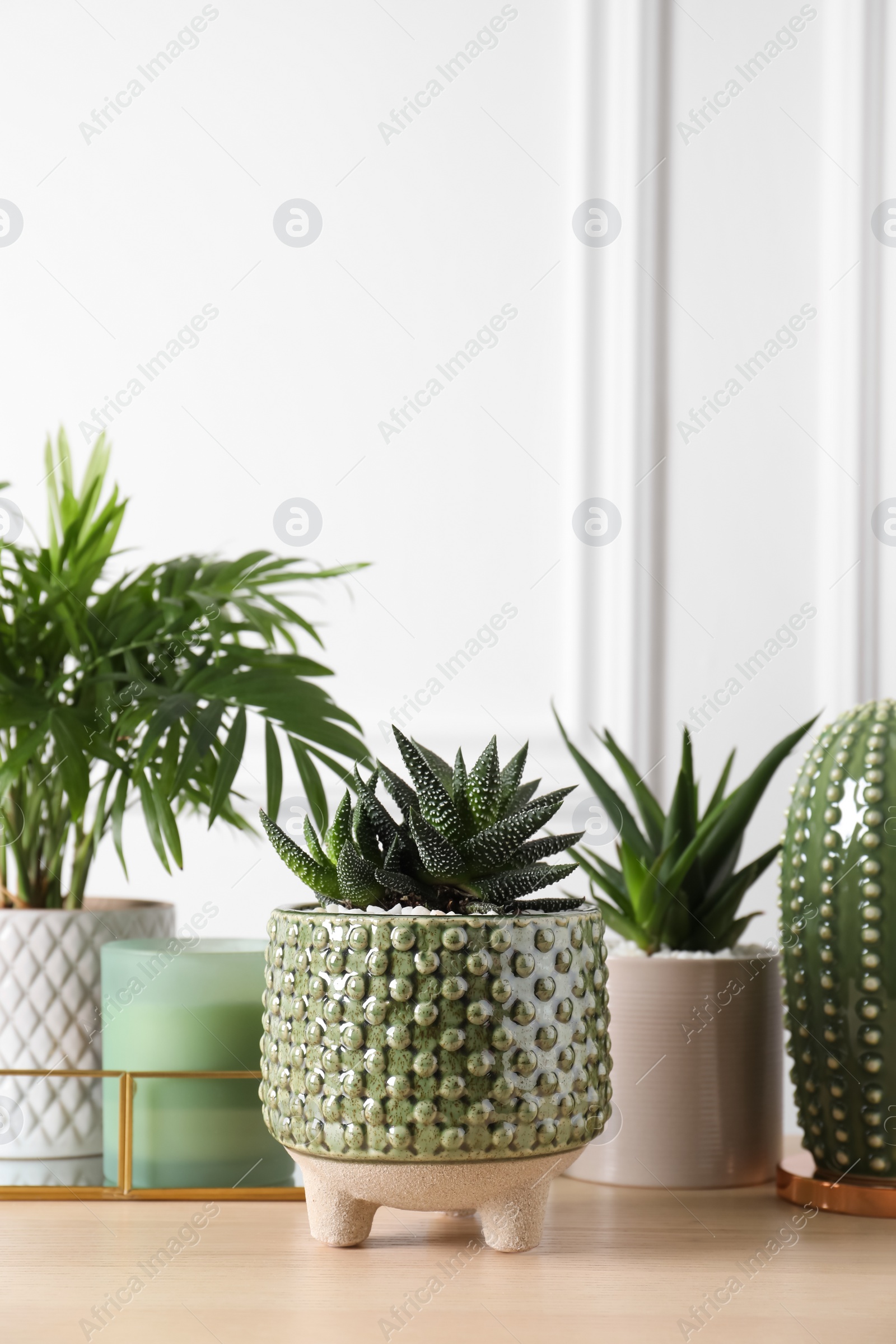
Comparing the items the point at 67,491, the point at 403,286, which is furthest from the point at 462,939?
the point at 403,286

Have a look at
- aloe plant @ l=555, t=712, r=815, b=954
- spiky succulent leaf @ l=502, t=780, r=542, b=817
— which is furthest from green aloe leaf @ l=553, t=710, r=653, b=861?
spiky succulent leaf @ l=502, t=780, r=542, b=817

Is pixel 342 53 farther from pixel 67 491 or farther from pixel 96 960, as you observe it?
pixel 96 960

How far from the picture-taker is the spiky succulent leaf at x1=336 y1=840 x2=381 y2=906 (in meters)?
0.56

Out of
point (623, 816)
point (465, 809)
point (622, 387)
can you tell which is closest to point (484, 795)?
point (465, 809)

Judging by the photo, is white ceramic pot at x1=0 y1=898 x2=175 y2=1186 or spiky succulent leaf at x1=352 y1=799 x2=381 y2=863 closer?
spiky succulent leaf at x1=352 y1=799 x2=381 y2=863

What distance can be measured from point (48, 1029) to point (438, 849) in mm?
313

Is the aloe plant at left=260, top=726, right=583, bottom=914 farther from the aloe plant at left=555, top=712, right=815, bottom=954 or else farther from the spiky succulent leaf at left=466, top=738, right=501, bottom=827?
the aloe plant at left=555, top=712, right=815, bottom=954

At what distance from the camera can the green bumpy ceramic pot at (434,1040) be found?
1.74 feet

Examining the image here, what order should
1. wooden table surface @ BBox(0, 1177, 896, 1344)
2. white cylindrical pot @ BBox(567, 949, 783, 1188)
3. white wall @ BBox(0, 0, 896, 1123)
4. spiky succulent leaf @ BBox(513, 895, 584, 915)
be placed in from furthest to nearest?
white wall @ BBox(0, 0, 896, 1123) → white cylindrical pot @ BBox(567, 949, 783, 1188) → spiky succulent leaf @ BBox(513, 895, 584, 915) → wooden table surface @ BBox(0, 1177, 896, 1344)

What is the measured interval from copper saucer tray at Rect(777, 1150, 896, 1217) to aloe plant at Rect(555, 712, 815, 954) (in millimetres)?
140

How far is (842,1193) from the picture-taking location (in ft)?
2.18

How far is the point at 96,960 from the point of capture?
0.73 meters

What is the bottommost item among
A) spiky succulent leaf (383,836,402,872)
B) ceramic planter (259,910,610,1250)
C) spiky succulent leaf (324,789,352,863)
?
ceramic planter (259,910,610,1250)

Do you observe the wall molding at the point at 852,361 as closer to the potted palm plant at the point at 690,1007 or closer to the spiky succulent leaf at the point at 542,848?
the potted palm plant at the point at 690,1007
